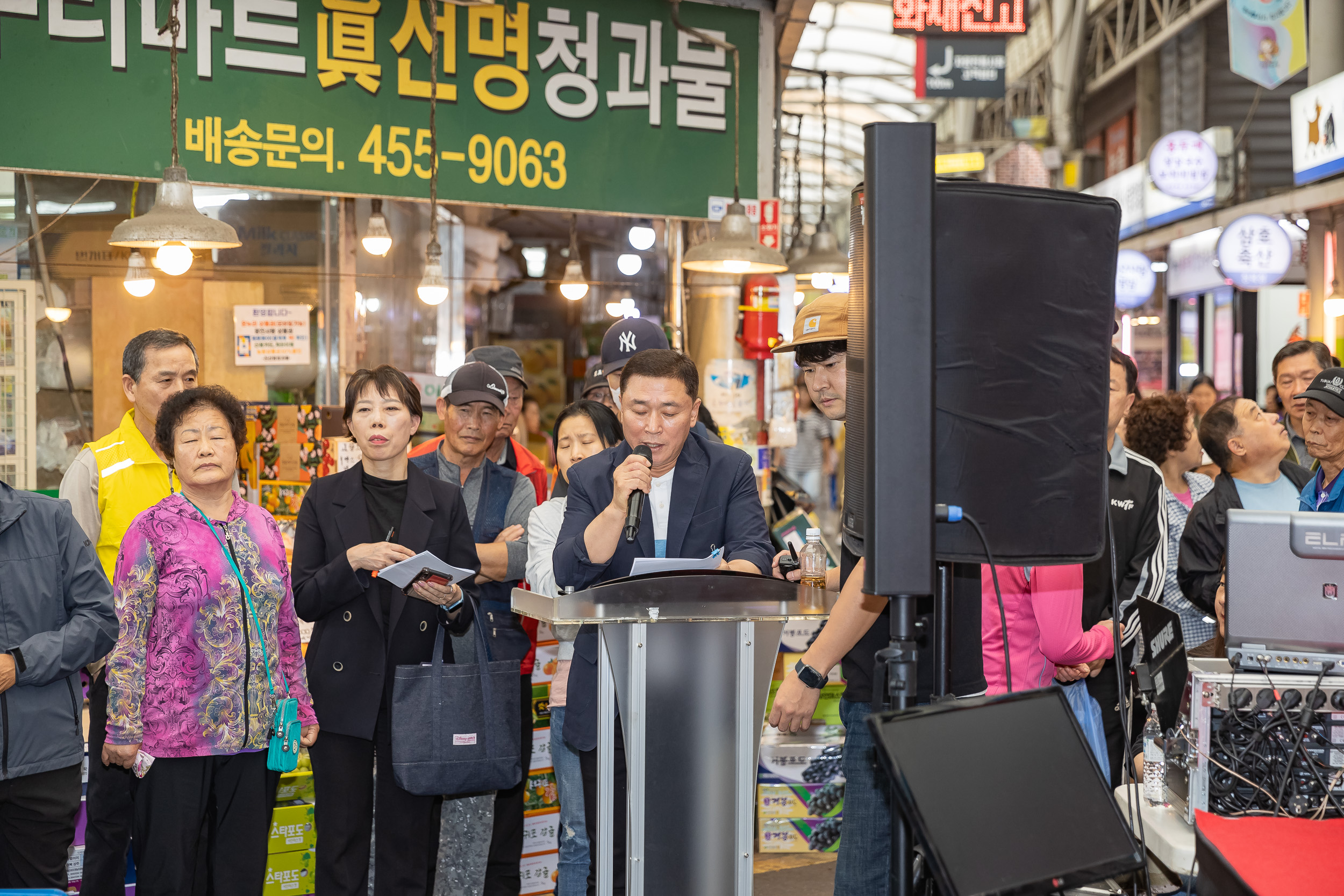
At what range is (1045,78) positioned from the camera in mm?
20266

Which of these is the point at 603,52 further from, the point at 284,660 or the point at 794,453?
the point at 794,453

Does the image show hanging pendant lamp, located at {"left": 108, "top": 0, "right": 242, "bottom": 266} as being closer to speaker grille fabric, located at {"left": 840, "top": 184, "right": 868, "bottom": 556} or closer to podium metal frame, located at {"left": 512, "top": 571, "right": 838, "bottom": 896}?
podium metal frame, located at {"left": 512, "top": 571, "right": 838, "bottom": 896}

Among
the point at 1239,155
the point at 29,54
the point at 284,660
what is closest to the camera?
the point at 284,660

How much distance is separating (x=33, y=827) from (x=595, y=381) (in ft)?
7.93

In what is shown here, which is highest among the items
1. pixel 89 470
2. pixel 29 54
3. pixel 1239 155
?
pixel 1239 155

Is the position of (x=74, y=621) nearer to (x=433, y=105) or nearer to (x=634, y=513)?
(x=634, y=513)

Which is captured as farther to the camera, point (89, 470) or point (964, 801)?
point (89, 470)

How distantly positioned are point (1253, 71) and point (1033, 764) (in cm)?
1133

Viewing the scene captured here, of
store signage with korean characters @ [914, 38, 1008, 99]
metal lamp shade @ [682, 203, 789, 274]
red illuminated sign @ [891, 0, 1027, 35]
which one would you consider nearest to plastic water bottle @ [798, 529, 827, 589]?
metal lamp shade @ [682, 203, 789, 274]

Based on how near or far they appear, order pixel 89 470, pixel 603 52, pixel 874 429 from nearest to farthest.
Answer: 1. pixel 874 429
2. pixel 89 470
3. pixel 603 52

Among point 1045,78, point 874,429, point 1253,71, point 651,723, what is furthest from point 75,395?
point 1045,78

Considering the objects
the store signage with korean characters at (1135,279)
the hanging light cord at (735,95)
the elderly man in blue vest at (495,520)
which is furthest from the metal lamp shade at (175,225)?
the store signage with korean characters at (1135,279)

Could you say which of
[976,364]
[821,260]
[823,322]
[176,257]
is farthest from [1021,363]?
[821,260]

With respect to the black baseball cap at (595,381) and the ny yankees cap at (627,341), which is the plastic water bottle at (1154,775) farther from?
the black baseball cap at (595,381)
